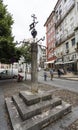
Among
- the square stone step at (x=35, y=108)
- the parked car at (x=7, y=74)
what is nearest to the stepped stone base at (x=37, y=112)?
the square stone step at (x=35, y=108)

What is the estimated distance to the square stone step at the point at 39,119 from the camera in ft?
15.7

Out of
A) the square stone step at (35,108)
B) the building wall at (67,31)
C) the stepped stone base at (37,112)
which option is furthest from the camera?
the building wall at (67,31)

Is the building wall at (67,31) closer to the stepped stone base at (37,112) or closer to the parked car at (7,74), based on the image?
the parked car at (7,74)

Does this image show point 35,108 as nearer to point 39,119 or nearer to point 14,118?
point 39,119

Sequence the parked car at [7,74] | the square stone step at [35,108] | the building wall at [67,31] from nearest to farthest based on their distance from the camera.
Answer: the square stone step at [35,108]
the parked car at [7,74]
the building wall at [67,31]

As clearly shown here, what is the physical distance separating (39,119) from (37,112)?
0.48 m

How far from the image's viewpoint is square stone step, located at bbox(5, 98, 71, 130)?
15.7ft

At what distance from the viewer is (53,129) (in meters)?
4.86

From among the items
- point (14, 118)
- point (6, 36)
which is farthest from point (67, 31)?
point (14, 118)

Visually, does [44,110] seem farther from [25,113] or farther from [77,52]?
[77,52]

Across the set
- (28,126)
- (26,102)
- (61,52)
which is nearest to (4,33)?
(26,102)

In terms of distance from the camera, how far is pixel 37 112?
5.62 metres

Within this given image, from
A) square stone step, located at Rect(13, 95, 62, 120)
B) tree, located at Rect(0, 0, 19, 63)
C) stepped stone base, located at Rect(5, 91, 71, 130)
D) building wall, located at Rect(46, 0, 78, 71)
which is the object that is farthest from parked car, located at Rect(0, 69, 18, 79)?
square stone step, located at Rect(13, 95, 62, 120)

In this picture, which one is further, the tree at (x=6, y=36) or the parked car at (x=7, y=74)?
the parked car at (x=7, y=74)
